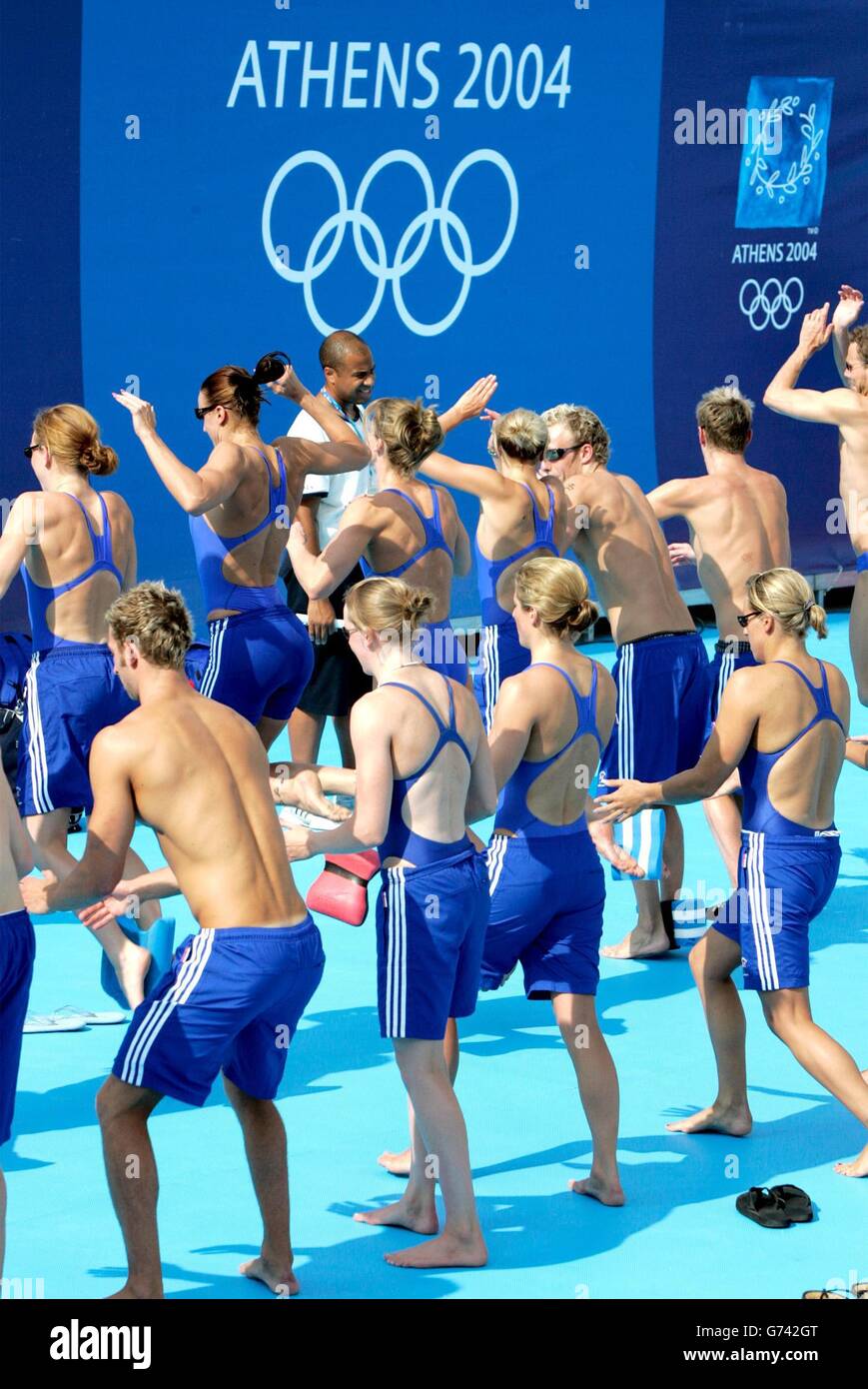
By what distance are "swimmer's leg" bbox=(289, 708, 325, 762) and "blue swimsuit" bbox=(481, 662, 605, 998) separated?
3.60 m

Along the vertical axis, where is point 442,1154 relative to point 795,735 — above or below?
below

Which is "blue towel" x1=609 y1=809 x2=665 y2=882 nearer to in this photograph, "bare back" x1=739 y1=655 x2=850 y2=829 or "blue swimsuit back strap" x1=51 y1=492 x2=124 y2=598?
"bare back" x1=739 y1=655 x2=850 y2=829

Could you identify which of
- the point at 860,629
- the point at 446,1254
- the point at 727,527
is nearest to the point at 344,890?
the point at 446,1254

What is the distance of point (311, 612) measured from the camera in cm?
884

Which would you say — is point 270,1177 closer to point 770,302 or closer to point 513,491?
point 513,491

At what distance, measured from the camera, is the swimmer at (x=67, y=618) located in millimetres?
7133

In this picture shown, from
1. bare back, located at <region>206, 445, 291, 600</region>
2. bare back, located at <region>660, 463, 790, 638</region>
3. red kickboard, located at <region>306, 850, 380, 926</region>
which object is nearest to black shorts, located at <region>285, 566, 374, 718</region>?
bare back, located at <region>206, 445, 291, 600</region>

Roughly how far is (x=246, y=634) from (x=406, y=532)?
0.74 metres

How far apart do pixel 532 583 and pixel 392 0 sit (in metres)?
7.73

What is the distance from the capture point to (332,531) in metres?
9.23

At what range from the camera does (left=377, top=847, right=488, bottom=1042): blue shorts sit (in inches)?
203

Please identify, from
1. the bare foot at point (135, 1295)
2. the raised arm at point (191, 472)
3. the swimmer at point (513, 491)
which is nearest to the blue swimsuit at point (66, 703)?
the raised arm at point (191, 472)

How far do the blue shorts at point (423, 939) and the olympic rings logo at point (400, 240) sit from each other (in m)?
7.49

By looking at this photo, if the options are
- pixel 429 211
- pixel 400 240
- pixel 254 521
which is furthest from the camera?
pixel 429 211
